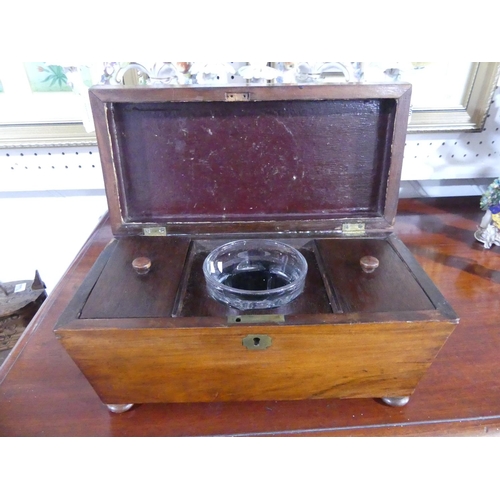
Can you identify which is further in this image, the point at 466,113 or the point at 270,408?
the point at 466,113

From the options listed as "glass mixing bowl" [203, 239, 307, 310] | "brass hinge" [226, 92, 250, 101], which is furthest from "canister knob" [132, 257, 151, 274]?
"brass hinge" [226, 92, 250, 101]

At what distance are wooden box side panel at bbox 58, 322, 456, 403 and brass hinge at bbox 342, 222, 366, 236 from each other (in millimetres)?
325

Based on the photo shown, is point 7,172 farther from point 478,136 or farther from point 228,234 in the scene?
point 478,136

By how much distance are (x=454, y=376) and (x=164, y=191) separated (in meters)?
0.77

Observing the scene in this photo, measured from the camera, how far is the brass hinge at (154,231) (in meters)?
0.97

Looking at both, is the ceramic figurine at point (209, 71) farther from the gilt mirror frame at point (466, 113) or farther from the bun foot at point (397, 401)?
the bun foot at point (397, 401)

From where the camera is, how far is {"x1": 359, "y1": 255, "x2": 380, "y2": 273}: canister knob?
82cm

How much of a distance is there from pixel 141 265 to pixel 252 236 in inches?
10.9

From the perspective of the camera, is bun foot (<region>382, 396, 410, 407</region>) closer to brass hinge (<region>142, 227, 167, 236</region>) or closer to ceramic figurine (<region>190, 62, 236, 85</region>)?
brass hinge (<region>142, 227, 167, 236</region>)

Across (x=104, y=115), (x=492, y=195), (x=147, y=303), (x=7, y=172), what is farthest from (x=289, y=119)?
(x=7, y=172)

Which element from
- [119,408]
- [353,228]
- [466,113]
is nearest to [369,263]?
[353,228]

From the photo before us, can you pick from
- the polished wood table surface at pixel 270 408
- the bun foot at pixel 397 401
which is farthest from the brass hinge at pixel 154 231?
the bun foot at pixel 397 401

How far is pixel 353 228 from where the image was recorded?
0.97 meters

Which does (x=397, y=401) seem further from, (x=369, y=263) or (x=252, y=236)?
(x=252, y=236)
